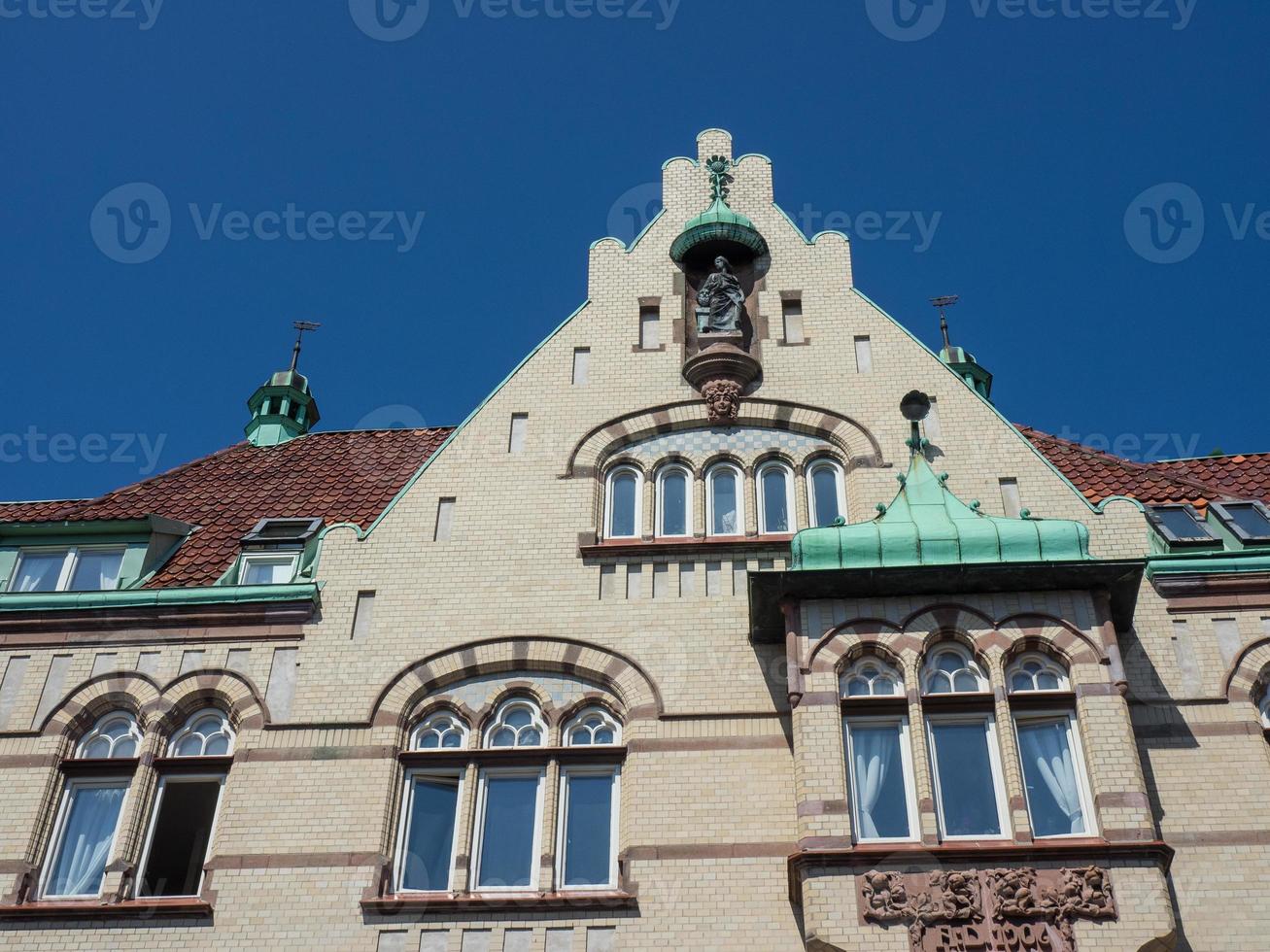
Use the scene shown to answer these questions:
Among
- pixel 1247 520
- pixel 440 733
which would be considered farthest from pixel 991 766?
pixel 1247 520

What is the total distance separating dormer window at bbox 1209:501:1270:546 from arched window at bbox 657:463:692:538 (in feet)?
19.3

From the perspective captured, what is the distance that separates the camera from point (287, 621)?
50.7ft

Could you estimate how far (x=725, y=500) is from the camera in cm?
1638

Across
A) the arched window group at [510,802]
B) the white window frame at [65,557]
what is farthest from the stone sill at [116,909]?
the white window frame at [65,557]

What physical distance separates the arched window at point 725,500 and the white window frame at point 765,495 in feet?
0.60

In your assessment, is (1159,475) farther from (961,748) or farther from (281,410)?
(281,410)

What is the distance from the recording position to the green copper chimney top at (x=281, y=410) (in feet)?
77.6

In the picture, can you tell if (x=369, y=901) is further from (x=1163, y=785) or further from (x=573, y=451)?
(x=1163, y=785)

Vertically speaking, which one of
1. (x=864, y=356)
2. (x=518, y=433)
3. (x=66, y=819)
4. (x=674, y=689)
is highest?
(x=864, y=356)

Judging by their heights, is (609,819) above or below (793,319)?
below

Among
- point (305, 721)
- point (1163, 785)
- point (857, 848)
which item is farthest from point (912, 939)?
point (305, 721)

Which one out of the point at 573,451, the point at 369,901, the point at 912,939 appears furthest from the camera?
the point at 573,451

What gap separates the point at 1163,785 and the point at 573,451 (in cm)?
714

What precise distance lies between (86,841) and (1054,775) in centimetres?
898
